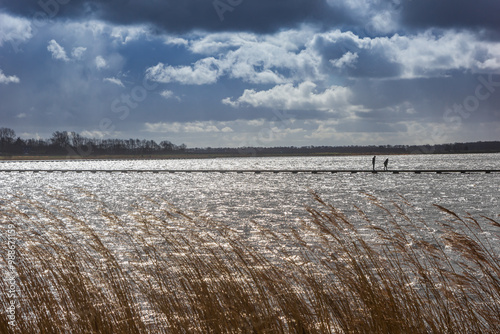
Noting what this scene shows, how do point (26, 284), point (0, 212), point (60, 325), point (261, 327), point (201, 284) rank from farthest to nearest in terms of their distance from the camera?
1. point (0, 212)
2. point (26, 284)
3. point (201, 284)
4. point (60, 325)
5. point (261, 327)

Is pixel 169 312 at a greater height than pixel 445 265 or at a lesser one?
greater

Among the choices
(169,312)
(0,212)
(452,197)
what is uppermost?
(0,212)

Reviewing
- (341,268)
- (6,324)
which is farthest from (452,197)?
(6,324)

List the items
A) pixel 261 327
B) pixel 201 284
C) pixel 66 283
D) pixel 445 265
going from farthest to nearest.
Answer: pixel 445 265
pixel 66 283
pixel 201 284
pixel 261 327

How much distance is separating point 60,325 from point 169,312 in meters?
1.60

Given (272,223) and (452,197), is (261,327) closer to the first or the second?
(272,223)

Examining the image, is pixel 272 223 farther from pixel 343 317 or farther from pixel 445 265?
pixel 343 317

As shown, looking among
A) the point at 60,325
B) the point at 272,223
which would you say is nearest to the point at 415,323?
the point at 60,325

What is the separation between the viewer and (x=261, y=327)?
5707 millimetres

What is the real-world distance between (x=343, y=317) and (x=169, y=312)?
235cm

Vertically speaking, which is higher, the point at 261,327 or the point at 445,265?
the point at 261,327

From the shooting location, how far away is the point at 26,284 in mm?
8062

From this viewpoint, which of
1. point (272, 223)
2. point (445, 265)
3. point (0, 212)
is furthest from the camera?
point (272, 223)

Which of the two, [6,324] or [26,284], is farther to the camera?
[26,284]
